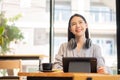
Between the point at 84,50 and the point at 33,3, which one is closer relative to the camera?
the point at 84,50

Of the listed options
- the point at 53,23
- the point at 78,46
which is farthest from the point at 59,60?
the point at 53,23

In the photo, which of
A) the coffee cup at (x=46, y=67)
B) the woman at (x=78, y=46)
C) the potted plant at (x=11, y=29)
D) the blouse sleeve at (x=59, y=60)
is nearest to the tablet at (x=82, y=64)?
the coffee cup at (x=46, y=67)

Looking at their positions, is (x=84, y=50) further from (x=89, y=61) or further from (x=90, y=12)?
(x=90, y=12)

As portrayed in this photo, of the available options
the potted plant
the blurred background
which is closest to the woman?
the blurred background

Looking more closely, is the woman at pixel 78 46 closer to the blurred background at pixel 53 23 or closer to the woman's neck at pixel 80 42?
the woman's neck at pixel 80 42

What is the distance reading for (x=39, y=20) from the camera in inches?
187

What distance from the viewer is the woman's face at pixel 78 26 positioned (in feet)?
8.65

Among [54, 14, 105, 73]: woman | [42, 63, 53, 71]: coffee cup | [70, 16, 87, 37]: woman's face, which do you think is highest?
[70, 16, 87, 37]: woman's face

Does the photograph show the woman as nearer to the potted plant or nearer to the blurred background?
the blurred background

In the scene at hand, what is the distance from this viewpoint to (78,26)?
266 cm

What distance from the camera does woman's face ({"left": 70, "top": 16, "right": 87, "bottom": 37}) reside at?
8.65ft

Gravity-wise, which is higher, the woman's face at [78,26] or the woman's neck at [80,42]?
the woman's face at [78,26]

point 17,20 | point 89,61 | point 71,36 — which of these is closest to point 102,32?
point 17,20

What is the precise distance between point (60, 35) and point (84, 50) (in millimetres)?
2215
